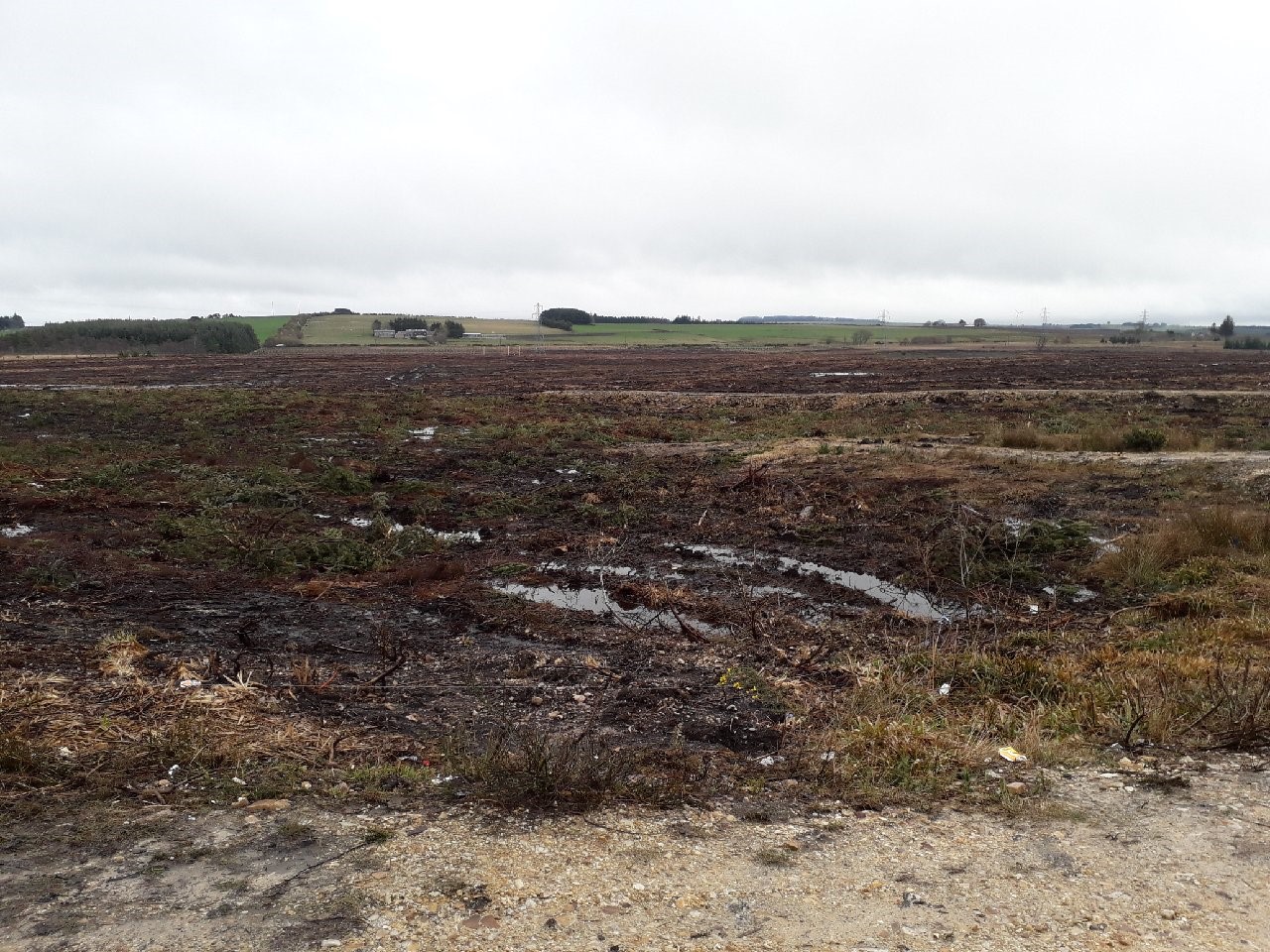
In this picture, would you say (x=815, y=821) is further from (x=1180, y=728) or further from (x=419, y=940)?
(x=1180, y=728)

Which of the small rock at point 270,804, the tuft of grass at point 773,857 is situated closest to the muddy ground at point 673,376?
the small rock at point 270,804

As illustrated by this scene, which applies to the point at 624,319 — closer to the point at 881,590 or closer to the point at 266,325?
the point at 266,325

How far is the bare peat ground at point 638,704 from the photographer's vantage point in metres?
3.98

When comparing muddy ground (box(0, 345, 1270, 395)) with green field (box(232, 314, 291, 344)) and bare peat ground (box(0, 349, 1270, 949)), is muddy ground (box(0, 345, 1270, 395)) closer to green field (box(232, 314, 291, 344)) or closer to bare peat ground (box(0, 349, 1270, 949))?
bare peat ground (box(0, 349, 1270, 949))

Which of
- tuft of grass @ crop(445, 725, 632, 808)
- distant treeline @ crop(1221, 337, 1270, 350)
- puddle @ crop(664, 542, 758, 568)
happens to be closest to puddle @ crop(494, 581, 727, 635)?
puddle @ crop(664, 542, 758, 568)

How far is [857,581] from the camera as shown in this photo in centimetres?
1055

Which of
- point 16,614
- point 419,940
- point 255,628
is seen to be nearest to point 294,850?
point 419,940

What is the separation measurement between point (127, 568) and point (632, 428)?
1611 centimetres

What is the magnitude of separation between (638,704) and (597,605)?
3.08 meters

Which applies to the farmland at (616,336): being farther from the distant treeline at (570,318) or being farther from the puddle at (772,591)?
the puddle at (772,591)

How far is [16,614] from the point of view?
316 inches

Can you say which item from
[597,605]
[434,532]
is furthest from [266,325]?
[597,605]

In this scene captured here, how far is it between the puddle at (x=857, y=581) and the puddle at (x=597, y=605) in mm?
2233

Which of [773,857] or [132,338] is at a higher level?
[132,338]
